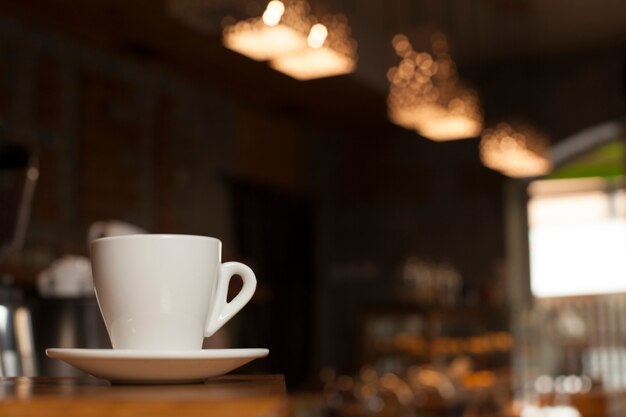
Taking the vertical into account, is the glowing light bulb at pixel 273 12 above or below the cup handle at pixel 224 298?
above

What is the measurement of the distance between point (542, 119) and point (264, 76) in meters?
3.07

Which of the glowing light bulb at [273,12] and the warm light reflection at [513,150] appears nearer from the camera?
the glowing light bulb at [273,12]

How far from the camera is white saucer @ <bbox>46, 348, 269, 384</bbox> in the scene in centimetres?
61

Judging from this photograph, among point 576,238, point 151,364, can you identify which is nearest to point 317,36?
point 151,364

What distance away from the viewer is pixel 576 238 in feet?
32.9

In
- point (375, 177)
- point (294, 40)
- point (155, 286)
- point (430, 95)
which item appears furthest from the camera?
point (375, 177)

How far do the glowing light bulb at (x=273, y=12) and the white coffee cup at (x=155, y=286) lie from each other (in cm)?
372

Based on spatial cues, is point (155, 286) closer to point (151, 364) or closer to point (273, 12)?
point (151, 364)

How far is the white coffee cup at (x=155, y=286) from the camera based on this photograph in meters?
0.71

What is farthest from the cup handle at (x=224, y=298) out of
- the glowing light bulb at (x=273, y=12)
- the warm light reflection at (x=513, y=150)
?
the warm light reflection at (x=513, y=150)

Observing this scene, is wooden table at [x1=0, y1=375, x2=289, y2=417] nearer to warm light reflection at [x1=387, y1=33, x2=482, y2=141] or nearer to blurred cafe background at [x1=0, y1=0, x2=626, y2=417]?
blurred cafe background at [x1=0, y1=0, x2=626, y2=417]

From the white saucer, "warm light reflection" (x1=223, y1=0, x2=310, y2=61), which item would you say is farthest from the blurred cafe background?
the white saucer

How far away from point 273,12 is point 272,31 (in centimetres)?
9

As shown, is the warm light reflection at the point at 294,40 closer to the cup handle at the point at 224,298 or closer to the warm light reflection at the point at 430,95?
the warm light reflection at the point at 430,95
